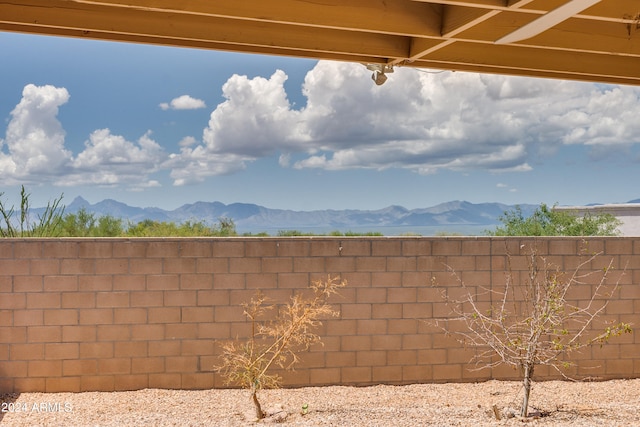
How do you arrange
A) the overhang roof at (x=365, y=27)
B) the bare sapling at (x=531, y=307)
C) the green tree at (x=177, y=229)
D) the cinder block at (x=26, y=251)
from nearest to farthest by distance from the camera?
the overhang roof at (x=365, y=27), the cinder block at (x=26, y=251), the bare sapling at (x=531, y=307), the green tree at (x=177, y=229)

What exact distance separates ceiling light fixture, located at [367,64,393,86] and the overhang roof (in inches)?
1.9

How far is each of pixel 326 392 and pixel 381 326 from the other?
86 centimetres

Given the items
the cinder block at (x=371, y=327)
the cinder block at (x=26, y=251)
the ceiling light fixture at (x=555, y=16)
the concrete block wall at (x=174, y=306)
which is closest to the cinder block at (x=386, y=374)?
the concrete block wall at (x=174, y=306)

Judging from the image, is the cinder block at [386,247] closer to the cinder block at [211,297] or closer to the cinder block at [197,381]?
the cinder block at [211,297]

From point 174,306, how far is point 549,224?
37.9 feet

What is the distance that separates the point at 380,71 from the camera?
19.9ft

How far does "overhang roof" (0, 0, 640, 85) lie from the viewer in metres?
4.73

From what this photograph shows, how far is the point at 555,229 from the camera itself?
16422 mm

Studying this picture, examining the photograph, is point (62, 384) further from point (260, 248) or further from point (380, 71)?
point (380, 71)

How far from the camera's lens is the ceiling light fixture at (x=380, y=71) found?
6.05m

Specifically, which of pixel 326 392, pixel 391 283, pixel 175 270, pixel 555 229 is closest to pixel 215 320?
pixel 175 270

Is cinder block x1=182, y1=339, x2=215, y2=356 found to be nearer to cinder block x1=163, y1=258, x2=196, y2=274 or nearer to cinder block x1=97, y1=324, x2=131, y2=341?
cinder block x1=97, y1=324, x2=131, y2=341

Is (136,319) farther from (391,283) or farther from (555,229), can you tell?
(555,229)

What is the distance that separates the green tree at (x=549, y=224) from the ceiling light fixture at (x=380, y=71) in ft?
34.5
